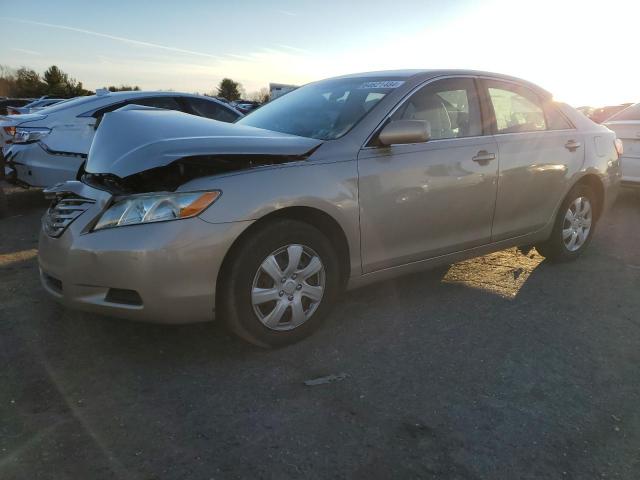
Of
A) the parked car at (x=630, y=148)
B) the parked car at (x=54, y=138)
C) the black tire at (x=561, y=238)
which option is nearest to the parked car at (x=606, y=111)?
the parked car at (x=630, y=148)

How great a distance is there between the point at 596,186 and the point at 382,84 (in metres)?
2.56

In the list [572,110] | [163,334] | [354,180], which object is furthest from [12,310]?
[572,110]

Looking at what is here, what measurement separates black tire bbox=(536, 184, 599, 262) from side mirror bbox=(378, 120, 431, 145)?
2048 millimetres

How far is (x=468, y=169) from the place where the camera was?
12.1 feet

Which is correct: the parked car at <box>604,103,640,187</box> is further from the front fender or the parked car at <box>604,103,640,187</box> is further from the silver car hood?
the silver car hood

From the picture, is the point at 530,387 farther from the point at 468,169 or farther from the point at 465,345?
the point at 468,169

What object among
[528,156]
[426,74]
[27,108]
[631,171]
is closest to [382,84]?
[426,74]

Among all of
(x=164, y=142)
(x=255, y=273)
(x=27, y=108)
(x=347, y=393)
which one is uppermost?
(x=27, y=108)

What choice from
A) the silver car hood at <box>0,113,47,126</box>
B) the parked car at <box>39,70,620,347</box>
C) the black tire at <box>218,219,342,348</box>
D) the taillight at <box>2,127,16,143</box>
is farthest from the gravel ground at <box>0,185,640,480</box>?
the taillight at <box>2,127,16,143</box>

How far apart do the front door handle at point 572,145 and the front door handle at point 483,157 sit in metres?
1.06

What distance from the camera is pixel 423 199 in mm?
3439

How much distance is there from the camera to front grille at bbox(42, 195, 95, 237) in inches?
112

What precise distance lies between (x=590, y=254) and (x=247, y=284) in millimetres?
3890

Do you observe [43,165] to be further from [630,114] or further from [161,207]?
[630,114]
